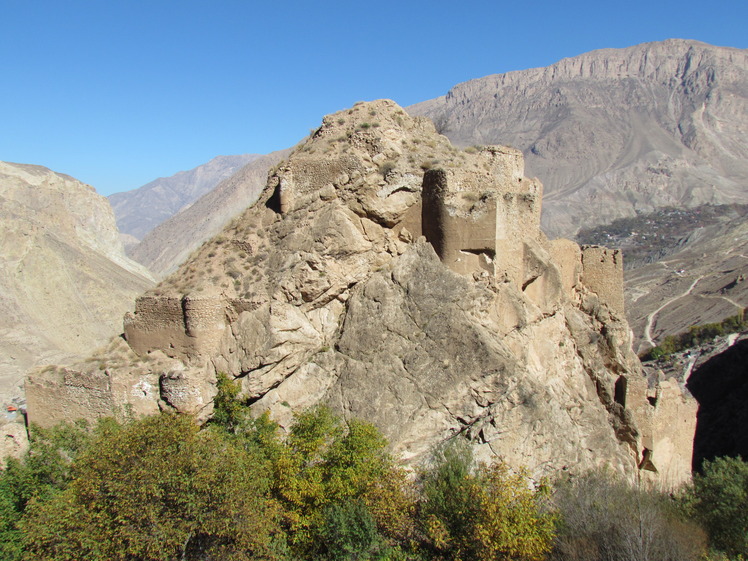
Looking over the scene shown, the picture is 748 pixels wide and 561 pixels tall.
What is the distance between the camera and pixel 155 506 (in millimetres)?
11680

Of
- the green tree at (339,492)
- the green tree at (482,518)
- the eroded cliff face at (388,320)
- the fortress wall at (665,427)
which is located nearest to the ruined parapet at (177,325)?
the eroded cliff face at (388,320)

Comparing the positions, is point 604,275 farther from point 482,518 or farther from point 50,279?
point 50,279

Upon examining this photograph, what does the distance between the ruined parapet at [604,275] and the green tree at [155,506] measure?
14519 mm

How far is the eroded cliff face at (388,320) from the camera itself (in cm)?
1593

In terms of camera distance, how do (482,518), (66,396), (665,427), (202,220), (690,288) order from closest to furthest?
1. (482,518)
2. (66,396)
3. (665,427)
4. (690,288)
5. (202,220)

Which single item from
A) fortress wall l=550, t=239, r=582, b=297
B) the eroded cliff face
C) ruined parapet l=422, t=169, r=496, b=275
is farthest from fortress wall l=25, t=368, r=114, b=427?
fortress wall l=550, t=239, r=582, b=297

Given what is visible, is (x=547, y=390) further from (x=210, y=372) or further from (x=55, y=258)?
(x=55, y=258)

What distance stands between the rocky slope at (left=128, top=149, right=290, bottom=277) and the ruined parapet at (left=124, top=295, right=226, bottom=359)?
93576 millimetres

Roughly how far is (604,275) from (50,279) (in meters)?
49.7

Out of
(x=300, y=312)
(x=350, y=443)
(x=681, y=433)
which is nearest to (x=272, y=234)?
(x=300, y=312)

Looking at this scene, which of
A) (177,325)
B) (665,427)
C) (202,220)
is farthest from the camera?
(202,220)

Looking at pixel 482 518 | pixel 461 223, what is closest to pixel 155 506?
pixel 482 518

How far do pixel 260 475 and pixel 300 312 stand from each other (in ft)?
15.6

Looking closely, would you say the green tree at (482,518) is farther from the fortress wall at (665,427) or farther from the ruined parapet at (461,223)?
the fortress wall at (665,427)
